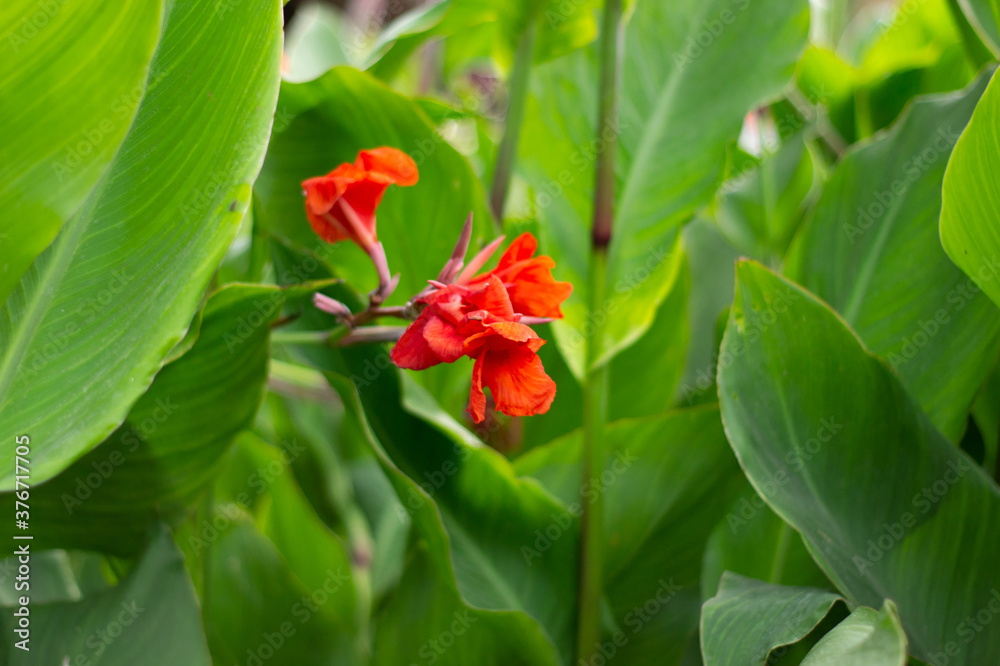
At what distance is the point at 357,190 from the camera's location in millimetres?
462

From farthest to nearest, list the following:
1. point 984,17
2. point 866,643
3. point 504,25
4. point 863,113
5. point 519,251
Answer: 1. point 863,113
2. point 504,25
3. point 984,17
4. point 519,251
5. point 866,643

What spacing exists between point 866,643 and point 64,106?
0.46 m

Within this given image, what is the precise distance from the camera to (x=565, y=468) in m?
0.63

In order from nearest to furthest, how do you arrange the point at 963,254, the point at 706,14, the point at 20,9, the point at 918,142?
the point at 20,9, the point at 963,254, the point at 918,142, the point at 706,14

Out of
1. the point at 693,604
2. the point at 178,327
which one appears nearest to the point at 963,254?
the point at 693,604

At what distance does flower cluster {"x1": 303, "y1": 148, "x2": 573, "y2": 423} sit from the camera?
15.4 inches

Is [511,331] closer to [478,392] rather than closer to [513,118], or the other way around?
[478,392]

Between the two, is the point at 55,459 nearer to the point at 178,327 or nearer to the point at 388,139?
the point at 178,327

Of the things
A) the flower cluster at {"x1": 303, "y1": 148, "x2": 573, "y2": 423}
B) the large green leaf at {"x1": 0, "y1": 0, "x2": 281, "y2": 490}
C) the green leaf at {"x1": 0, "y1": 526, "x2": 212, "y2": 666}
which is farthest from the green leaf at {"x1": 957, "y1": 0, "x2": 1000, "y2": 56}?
the green leaf at {"x1": 0, "y1": 526, "x2": 212, "y2": 666}

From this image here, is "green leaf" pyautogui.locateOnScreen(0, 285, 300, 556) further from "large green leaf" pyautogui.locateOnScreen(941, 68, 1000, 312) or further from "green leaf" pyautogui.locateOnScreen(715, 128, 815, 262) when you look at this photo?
"green leaf" pyautogui.locateOnScreen(715, 128, 815, 262)

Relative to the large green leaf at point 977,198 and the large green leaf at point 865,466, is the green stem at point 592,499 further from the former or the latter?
the large green leaf at point 977,198

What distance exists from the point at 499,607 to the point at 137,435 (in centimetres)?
30

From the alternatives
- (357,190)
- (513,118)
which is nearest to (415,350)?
(357,190)

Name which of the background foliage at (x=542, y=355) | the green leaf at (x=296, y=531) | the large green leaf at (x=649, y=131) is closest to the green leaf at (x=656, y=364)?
the background foliage at (x=542, y=355)
